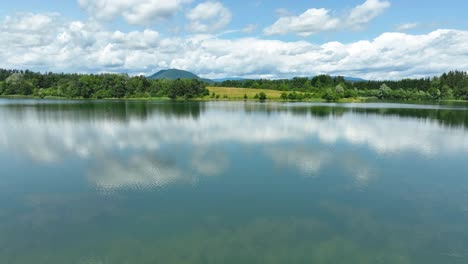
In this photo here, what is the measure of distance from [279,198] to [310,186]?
2594 mm

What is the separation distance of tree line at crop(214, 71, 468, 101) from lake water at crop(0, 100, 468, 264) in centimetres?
9685

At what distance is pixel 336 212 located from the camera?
13.2 metres

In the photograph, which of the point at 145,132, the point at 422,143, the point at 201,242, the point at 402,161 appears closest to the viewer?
the point at 201,242

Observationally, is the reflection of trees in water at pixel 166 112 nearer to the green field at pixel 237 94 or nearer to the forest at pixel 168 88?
the forest at pixel 168 88

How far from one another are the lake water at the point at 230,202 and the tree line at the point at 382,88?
9685cm

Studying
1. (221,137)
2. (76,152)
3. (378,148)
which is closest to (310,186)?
(378,148)

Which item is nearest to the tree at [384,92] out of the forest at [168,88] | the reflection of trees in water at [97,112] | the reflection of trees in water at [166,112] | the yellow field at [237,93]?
the forest at [168,88]

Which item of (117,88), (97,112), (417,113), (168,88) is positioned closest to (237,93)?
(168,88)

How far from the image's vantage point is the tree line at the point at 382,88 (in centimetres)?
12056

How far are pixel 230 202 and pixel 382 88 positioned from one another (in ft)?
469

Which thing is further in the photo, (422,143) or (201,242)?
(422,143)

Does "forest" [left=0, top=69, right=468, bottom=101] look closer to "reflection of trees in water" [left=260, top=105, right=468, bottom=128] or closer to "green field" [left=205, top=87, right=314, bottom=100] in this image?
"green field" [left=205, top=87, right=314, bottom=100]

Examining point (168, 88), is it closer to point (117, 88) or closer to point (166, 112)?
point (117, 88)

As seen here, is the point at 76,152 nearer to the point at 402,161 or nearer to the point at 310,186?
the point at 310,186
